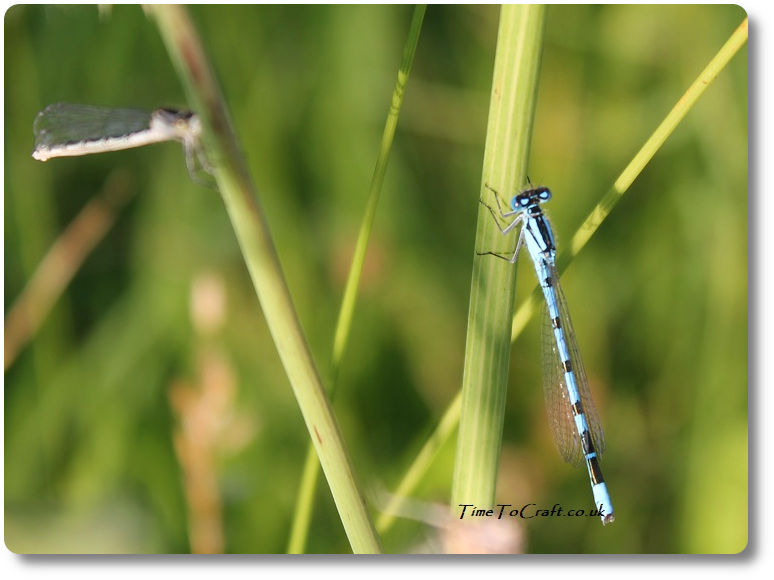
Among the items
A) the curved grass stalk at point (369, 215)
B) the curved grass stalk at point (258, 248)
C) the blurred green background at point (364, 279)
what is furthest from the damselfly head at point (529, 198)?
the blurred green background at point (364, 279)

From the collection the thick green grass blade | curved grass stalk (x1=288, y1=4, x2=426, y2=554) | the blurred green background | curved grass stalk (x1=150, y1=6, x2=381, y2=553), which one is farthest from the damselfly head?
the blurred green background

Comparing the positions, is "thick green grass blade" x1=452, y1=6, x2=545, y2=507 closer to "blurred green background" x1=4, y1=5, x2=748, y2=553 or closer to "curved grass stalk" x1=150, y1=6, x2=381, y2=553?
"curved grass stalk" x1=150, y1=6, x2=381, y2=553

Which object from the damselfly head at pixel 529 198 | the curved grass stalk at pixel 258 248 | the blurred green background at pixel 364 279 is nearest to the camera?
the curved grass stalk at pixel 258 248

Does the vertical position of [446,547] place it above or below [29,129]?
below

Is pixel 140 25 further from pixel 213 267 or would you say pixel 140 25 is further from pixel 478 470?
pixel 478 470

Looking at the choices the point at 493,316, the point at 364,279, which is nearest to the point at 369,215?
the point at 493,316

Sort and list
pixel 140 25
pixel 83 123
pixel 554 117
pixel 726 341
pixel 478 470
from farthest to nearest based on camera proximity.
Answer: pixel 554 117 < pixel 140 25 < pixel 726 341 < pixel 83 123 < pixel 478 470

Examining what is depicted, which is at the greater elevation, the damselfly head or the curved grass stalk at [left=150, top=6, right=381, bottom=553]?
the damselfly head

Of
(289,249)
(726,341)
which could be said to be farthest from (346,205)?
(726,341)

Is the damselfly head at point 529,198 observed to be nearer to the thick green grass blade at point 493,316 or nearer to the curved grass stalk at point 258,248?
the thick green grass blade at point 493,316
